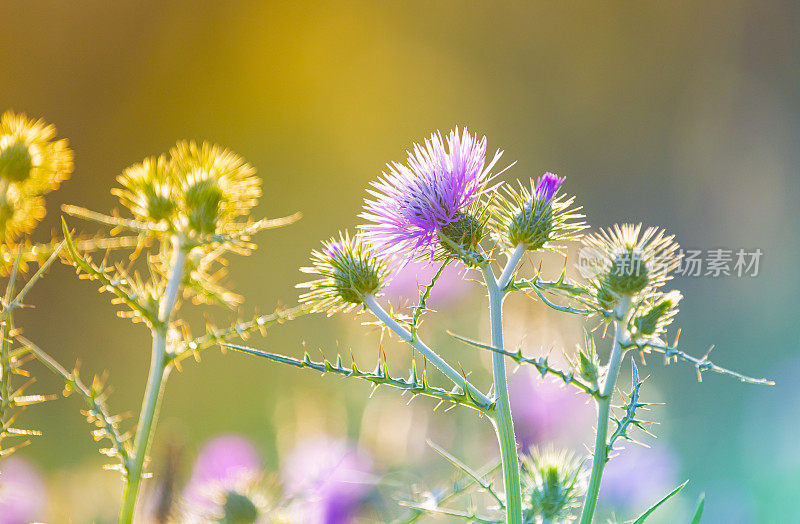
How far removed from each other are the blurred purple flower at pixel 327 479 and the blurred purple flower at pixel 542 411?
0.33m

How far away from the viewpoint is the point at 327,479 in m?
0.98

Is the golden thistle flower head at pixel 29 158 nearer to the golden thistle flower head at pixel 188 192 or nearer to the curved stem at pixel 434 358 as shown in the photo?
the golden thistle flower head at pixel 188 192

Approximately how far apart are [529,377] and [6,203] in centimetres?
110

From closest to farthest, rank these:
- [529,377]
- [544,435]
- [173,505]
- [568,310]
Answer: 1. [568,310]
2. [173,505]
3. [544,435]
4. [529,377]

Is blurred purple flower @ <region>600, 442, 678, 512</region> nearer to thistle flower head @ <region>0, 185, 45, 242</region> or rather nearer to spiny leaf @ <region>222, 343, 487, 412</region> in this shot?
spiny leaf @ <region>222, 343, 487, 412</region>

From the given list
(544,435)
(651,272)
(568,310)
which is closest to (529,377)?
(544,435)

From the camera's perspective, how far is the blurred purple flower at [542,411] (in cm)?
144

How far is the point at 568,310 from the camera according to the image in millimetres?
706

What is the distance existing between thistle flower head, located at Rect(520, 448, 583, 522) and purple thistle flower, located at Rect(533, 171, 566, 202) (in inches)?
12.5

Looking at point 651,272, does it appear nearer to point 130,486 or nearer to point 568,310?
point 568,310

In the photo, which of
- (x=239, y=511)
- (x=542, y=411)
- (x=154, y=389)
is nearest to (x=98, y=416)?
Result: (x=154, y=389)

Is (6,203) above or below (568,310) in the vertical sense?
above

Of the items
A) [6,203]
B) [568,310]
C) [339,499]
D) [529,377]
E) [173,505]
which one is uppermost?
[529,377]

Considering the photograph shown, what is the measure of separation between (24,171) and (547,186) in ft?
2.32
